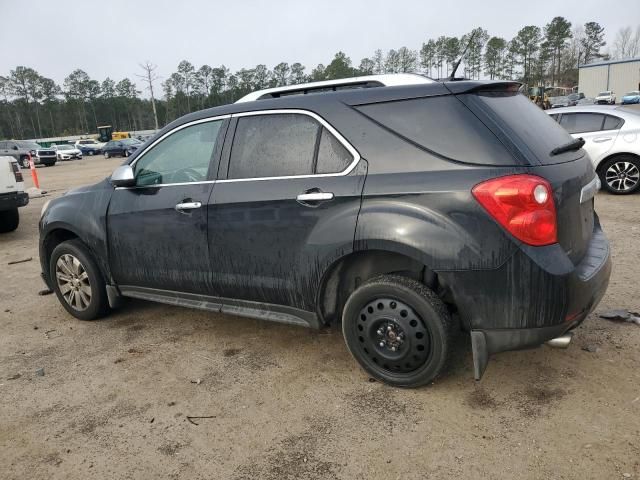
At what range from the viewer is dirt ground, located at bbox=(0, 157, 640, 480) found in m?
2.43

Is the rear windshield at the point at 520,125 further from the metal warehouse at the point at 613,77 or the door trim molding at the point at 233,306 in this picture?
the metal warehouse at the point at 613,77

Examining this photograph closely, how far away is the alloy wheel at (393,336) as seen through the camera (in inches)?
112

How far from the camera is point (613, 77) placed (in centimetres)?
6259

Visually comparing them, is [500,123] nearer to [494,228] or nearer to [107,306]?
[494,228]

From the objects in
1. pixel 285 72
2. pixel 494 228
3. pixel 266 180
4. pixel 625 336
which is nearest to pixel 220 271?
pixel 266 180

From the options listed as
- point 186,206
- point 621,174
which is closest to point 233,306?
point 186,206

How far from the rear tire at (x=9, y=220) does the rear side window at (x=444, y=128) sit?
26.2 ft

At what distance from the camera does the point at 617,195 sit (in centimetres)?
880

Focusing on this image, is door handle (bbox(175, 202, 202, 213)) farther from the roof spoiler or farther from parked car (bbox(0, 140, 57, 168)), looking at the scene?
parked car (bbox(0, 140, 57, 168))

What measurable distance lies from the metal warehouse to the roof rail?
68123 mm

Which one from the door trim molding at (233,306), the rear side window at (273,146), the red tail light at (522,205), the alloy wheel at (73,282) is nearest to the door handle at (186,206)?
the rear side window at (273,146)

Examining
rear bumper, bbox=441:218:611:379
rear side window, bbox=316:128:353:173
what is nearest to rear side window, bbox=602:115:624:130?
rear bumper, bbox=441:218:611:379

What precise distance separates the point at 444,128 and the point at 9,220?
8.57 m

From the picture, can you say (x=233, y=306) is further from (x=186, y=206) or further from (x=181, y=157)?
(x=181, y=157)
